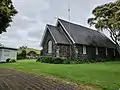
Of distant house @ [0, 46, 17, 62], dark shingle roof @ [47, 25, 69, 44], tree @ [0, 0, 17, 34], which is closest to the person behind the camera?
tree @ [0, 0, 17, 34]

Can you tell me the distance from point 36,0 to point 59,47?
10.9 metres

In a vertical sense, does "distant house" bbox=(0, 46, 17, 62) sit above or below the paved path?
above

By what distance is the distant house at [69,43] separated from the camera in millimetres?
31323

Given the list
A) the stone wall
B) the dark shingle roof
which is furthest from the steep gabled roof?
the stone wall

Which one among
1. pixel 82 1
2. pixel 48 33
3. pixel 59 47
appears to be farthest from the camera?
pixel 48 33

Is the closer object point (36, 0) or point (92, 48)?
point (36, 0)

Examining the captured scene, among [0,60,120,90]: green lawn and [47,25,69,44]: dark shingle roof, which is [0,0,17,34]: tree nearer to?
[0,60,120,90]: green lawn

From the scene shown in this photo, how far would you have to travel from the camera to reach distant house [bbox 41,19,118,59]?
31323mm

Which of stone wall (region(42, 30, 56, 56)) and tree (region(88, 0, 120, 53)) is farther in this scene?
tree (region(88, 0, 120, 53))

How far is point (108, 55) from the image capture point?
136 ft

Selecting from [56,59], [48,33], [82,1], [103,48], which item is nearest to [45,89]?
[82,1]

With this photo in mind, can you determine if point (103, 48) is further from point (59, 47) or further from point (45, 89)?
point (45, 89)

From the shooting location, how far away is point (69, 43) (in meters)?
32.3

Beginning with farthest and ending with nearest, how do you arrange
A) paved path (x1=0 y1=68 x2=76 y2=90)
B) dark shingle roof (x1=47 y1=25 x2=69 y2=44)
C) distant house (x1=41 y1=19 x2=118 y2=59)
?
distant house (x1=41 y1=19 x2=118 y2=59) → dark shingle roof (x1=47 y1=25 x2=69 y2=44) → paved path (x1=0 y1=68 x2=76 y2=90)
